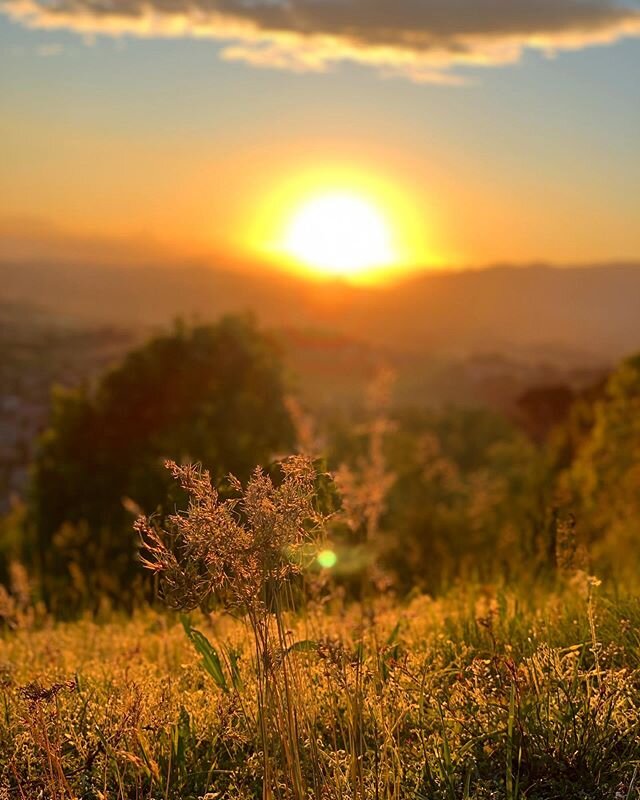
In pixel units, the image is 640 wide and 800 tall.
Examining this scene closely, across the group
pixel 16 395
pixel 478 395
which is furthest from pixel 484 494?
pixel 478 395

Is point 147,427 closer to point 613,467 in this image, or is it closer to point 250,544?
point 613,467

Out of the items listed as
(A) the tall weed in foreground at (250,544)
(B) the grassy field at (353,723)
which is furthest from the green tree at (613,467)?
(A) the tall weed in foreground at (250,544)

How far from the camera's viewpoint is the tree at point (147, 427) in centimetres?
1352

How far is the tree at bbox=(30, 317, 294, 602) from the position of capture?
13.5 metres

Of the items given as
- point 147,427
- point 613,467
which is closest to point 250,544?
point 147,427

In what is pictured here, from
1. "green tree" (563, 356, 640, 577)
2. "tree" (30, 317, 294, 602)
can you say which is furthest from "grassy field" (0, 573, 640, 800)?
"green tree" (563, 356, 640, 577)

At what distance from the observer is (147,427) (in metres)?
14.1

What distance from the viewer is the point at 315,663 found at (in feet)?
14.9

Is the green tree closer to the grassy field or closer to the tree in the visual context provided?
the tree

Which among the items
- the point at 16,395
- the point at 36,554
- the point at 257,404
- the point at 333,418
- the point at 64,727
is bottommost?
the point at 64,727

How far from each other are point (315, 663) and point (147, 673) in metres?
1.07

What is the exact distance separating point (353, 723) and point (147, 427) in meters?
10.8

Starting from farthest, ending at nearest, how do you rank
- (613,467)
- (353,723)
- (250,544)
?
(613,467) < (353,723) < (250,544)

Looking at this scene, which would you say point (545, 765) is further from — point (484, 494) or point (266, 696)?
point (484, 494)
